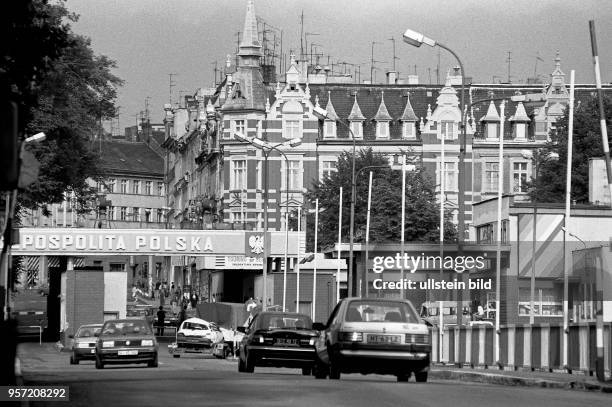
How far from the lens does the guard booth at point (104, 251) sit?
73.5m

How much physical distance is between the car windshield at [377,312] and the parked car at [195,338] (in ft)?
107

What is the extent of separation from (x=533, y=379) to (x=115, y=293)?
48072mm

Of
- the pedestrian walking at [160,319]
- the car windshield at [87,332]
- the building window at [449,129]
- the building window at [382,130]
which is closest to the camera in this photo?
the car windshield at [87,332]

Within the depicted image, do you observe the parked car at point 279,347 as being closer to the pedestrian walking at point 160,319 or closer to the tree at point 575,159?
the pedestrian walking at point 160,319

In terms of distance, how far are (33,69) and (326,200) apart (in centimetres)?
7936

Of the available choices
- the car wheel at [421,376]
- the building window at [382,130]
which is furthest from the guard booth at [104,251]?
the car wheel at [421,376]

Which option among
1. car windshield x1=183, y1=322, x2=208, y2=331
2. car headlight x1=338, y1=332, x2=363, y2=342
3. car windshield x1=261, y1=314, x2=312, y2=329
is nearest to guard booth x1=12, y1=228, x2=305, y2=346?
car windshield x1=183, y1=322, x2=208, y2=331

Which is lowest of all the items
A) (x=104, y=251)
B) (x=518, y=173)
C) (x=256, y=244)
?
(x=104, y=251)

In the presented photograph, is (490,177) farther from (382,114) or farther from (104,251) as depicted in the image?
(104,251)

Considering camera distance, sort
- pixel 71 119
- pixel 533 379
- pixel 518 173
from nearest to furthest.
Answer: pixel 533 379
pixel 71 119
pixel 518 173

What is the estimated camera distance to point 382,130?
120m

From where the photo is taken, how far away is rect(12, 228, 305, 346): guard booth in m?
73.5

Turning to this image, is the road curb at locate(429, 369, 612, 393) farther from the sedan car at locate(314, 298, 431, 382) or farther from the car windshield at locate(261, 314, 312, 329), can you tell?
the car windshield at locate(261, 314, 312, 329)

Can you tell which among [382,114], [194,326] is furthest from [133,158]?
[194,326]
